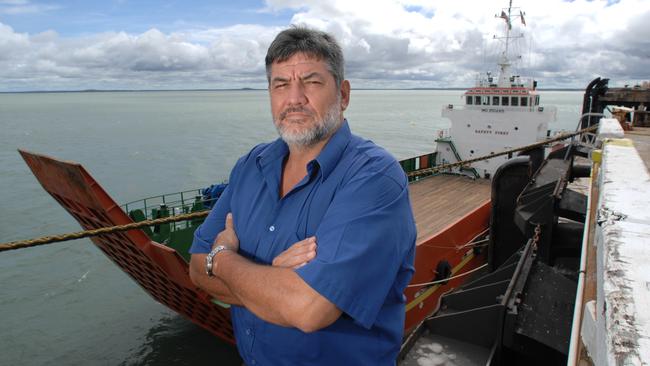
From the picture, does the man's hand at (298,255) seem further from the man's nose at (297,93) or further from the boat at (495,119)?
the boat at (495,119)

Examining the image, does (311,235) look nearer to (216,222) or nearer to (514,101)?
(216,222)

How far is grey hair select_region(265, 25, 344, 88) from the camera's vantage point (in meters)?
1.92

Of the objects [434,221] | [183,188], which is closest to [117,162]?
[183,188]

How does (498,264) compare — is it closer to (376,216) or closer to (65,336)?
(376,216)

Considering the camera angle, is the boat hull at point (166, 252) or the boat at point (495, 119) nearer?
the boat hull at point (166, 252)

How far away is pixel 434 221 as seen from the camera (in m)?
12.1

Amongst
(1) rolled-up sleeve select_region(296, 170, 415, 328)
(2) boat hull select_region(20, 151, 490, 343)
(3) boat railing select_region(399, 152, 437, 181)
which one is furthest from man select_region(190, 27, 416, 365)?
(3) boat railing select_region(399, 152, 437, 181)

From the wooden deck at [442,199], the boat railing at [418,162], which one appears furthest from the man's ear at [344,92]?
the boat railing at [418,162]

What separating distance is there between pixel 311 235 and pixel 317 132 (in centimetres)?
47

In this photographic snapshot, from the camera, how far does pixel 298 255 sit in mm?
1651

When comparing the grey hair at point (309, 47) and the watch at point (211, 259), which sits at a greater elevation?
the grey hair at point (309, 47)

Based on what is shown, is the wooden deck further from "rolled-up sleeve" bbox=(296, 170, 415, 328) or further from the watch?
"rolled-up sleeve" bbox=(296, 170, 415, 328)

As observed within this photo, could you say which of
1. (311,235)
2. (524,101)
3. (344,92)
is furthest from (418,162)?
(311,235)

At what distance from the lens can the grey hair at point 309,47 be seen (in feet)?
6.31
